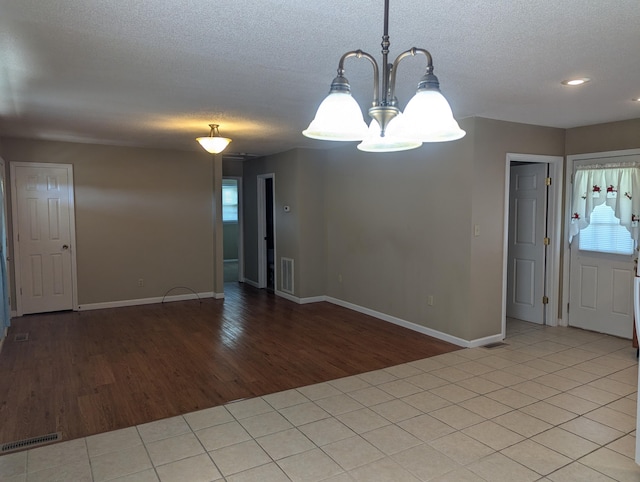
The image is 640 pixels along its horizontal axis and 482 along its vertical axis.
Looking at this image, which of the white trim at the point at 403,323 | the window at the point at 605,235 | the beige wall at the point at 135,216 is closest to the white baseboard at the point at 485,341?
the white trim at the point at 403,323

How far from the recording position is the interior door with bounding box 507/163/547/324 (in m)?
5.48

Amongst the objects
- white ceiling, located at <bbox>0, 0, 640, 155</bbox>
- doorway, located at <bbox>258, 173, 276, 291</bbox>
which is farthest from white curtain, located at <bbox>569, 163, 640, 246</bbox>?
Result: doorway, located at <bbox>258, 173, 276, 291</bbox>

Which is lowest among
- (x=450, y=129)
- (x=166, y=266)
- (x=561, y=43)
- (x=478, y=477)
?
(x=478, y=477)

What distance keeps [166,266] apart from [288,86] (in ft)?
14.8

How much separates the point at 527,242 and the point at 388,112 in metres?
4.82

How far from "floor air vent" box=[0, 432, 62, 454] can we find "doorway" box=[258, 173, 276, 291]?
5229mm

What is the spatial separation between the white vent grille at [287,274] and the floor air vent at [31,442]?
449 centimetres

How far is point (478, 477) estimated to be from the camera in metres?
2.43

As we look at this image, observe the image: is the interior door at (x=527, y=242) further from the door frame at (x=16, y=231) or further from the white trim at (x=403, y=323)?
the door frame at (x=16, y=231)

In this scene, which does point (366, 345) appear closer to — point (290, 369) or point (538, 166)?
point (290, 369)

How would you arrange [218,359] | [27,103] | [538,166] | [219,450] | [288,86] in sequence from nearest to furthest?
[219,450]
[288,86]
[27,103]
[218,359]
[538,166]

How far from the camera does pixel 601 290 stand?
5.07 meters

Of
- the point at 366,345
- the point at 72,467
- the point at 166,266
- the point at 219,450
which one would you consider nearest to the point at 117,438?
the point at 72,467

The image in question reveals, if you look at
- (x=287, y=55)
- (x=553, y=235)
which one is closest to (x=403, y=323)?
(x=553, y=235)
